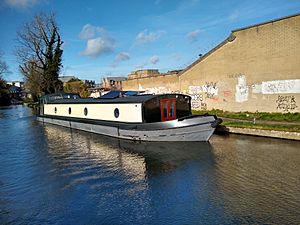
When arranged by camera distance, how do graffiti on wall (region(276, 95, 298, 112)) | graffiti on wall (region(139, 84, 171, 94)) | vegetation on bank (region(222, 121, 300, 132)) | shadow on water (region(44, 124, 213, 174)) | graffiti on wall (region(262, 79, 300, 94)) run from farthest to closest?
1. graffiti on wall (region(139, 84, 171, 94))
2. graffiti on wall (region(276, 95, 298, 112))
3. graffiti on wall (region(262, 79, 300, 94))
4. vegetation on bank (region(222, 121, 300, 132))
5. shadow on water (region(44, 124, 213, 174))

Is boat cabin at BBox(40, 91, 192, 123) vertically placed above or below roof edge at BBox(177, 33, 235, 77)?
below

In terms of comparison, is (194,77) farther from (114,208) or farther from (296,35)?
(114,208)

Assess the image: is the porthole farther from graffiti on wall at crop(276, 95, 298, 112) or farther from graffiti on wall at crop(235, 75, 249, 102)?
graffiti on wall at crop(276, 95, 298, 112)

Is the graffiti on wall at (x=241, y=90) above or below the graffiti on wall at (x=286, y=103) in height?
above

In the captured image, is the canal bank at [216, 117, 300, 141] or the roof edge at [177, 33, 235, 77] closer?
the canal bank at [216, 117, 300, 141]

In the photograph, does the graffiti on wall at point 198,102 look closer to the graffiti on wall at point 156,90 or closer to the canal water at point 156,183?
the graffiti on wall at point 156,90

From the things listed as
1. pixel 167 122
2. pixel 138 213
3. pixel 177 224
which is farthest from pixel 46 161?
pixel 177 224

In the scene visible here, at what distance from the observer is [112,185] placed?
7938 mm

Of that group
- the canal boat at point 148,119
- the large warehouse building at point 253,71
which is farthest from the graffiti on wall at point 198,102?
the canal boat at point 148,119

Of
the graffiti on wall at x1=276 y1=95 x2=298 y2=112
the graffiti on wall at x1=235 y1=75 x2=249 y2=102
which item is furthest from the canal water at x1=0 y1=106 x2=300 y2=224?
the graffiti on wall at x1=235 y1=75 x2=249 y2=102

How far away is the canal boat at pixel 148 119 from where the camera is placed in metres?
12.5

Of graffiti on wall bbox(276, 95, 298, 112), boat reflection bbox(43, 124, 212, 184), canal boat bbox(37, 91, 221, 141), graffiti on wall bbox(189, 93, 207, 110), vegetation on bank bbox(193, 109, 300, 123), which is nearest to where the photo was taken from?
boat reflection bbox(43, 124, 212, 184)

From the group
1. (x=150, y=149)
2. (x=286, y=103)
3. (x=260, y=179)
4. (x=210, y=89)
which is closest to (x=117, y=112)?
(x=150, y=149)

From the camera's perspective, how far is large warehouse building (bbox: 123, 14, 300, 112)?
49.1 ft
